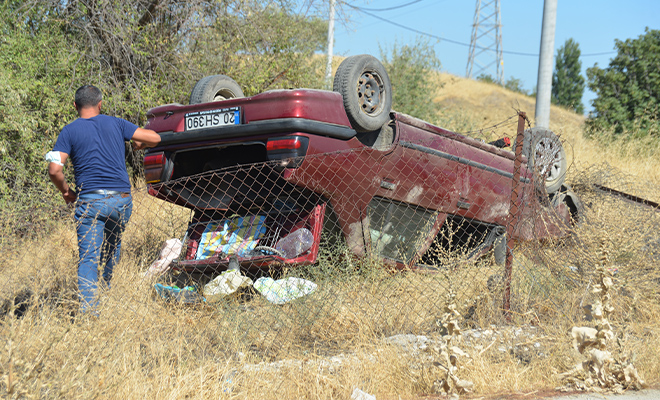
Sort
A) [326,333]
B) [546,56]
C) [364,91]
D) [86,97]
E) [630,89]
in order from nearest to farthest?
[326,333] < [86,97] < [364,91] < [546,56] < [630,89]

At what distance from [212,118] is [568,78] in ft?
177

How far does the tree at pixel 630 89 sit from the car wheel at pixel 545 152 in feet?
29.4

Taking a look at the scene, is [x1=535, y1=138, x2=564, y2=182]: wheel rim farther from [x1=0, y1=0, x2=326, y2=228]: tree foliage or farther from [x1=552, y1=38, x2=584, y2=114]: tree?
[x1=552, y1=38, x2=584, y2=114]: tree

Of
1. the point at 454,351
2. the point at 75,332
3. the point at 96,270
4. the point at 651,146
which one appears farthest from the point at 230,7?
the point at 651,146

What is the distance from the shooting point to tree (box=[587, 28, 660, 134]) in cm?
1444

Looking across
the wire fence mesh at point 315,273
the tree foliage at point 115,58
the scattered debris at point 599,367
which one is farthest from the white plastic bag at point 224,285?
the tree foliage at point 115,58

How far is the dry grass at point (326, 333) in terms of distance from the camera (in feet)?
9.46

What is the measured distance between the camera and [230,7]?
365 inches

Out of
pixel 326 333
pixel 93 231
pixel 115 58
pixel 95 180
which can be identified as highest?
pixel 115 58

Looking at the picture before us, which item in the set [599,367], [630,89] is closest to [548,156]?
[599,367]

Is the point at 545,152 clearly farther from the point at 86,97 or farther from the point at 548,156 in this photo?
the point at 86,97

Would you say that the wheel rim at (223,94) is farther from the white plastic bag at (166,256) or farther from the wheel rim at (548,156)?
the wheel rim at (548,156)

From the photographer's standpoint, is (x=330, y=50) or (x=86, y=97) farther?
(x=330, y=50)

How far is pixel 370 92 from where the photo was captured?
485 cm
